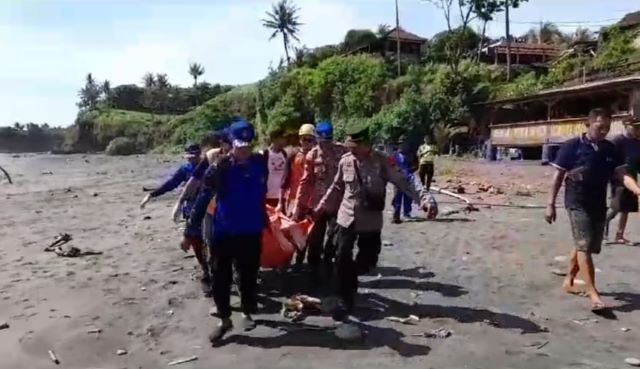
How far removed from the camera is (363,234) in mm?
6469

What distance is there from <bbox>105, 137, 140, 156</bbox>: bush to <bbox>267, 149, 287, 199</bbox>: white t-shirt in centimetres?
8705

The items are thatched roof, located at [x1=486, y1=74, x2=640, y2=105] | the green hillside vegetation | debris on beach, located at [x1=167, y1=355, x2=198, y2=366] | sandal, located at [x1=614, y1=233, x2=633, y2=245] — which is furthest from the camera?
the green hillside vegetation

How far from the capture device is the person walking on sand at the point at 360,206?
21.1ft

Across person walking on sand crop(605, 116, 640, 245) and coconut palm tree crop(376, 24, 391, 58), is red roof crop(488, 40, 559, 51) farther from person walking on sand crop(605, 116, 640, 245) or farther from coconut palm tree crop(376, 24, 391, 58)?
person walking on sand crop(605, 116, 640, 245)

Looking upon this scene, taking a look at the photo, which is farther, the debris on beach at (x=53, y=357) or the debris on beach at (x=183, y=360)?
the debris on beach at (x=53, y=357)

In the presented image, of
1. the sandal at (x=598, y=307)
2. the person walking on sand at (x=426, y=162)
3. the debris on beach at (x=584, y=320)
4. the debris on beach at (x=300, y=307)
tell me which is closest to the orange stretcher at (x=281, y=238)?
the debris on beach at (x=300, y=307)

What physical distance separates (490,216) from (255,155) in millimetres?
8887

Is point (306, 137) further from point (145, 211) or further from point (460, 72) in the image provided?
point (460, 72)

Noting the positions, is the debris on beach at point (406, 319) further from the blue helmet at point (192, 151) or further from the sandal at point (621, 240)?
the sandal at point (621, 240)

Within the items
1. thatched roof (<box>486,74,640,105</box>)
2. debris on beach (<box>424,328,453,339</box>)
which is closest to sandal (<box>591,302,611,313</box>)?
debris on beach (<box>424,328,453,339</box>)

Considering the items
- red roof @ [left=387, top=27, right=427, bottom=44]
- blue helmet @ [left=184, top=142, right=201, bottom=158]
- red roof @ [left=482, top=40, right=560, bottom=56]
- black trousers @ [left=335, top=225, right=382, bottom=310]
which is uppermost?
red roof @ [left=387, top=27, right=427, bottom=44]

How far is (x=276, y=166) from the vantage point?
8180mm

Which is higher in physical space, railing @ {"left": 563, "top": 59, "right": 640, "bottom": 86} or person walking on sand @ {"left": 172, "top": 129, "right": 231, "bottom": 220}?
railing @ {"left": 563, "top": 59, "right": 640, "bottom": 86}

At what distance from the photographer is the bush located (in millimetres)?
93625
